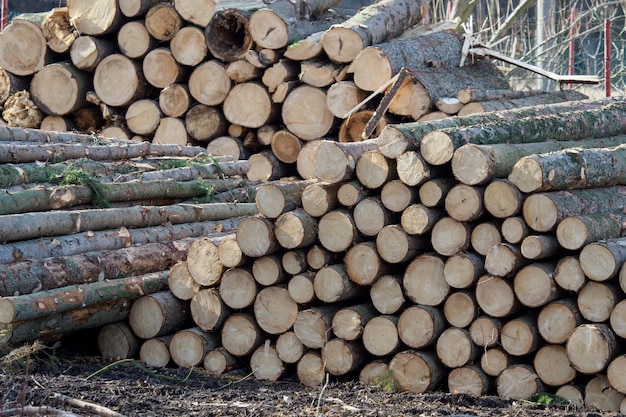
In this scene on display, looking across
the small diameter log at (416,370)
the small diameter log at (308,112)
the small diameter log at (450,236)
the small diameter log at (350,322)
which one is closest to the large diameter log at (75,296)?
the small diameter log at (350,322)

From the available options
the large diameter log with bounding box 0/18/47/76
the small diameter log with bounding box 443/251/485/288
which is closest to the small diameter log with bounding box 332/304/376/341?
the small diameter log with bounding box 443/251/485/288

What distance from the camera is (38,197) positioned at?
635cm

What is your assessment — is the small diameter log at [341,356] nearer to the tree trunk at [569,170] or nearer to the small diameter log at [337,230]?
the small diameter log at [337,230]

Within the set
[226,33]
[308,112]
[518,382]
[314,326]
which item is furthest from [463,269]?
[226,33]

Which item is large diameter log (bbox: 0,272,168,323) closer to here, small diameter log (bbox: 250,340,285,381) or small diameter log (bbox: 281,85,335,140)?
small diameter log (bbox: 250,340,285,381)

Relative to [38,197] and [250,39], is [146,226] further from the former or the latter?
[250,39]

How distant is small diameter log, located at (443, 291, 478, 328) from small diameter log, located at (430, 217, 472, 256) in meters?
0.24

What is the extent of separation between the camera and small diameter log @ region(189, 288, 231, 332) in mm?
5883

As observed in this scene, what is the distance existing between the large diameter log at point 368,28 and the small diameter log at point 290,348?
4.54 m

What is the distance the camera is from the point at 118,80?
1022cm

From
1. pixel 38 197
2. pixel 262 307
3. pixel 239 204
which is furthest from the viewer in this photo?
pixel 239 204

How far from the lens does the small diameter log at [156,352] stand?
5957 mm

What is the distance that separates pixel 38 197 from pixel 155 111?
13.5ft

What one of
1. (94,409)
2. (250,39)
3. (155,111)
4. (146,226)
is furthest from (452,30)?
(94,409)
